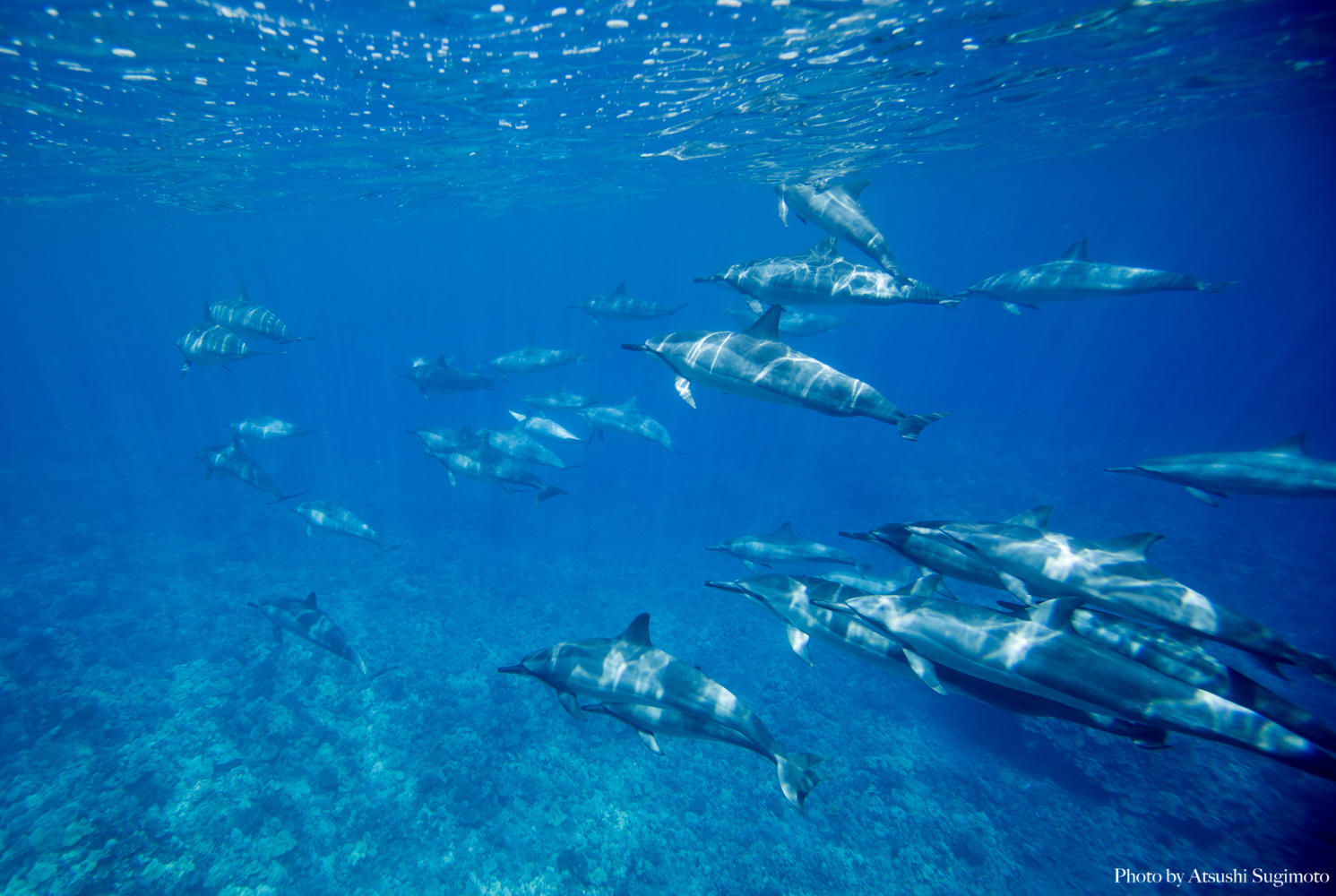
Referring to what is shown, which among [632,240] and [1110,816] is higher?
[632,240]

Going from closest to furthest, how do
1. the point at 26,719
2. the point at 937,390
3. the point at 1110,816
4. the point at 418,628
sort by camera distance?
1. the point at 1110,816
2. the point at 26,719
3. the point at 418,628
4. the point at 937,390

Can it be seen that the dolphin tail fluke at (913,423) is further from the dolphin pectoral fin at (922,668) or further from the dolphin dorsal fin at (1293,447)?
the dolphin dorsal fin at (1293,447)

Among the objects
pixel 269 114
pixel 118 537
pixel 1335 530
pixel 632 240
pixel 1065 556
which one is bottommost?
pixel 118 537

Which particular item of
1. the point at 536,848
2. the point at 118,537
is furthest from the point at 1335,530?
the point at 118,537

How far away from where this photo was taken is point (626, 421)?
1558 centimetres

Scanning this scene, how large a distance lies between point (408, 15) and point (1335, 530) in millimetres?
33128

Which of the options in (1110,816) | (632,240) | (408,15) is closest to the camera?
(1110,816)

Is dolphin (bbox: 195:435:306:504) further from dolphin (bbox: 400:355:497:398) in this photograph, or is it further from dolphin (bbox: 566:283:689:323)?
dolphin (bbox: 566:283:689:323)

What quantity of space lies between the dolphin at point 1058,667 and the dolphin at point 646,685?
161 centimetres

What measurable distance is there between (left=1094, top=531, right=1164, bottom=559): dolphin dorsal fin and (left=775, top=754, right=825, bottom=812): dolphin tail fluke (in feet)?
12.6

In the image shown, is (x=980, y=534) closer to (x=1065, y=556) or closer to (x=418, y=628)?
(x=1065, y=556)

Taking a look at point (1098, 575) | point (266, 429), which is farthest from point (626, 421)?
point (1098, 575)

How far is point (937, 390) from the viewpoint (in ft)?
172

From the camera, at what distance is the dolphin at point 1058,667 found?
3.72 m
